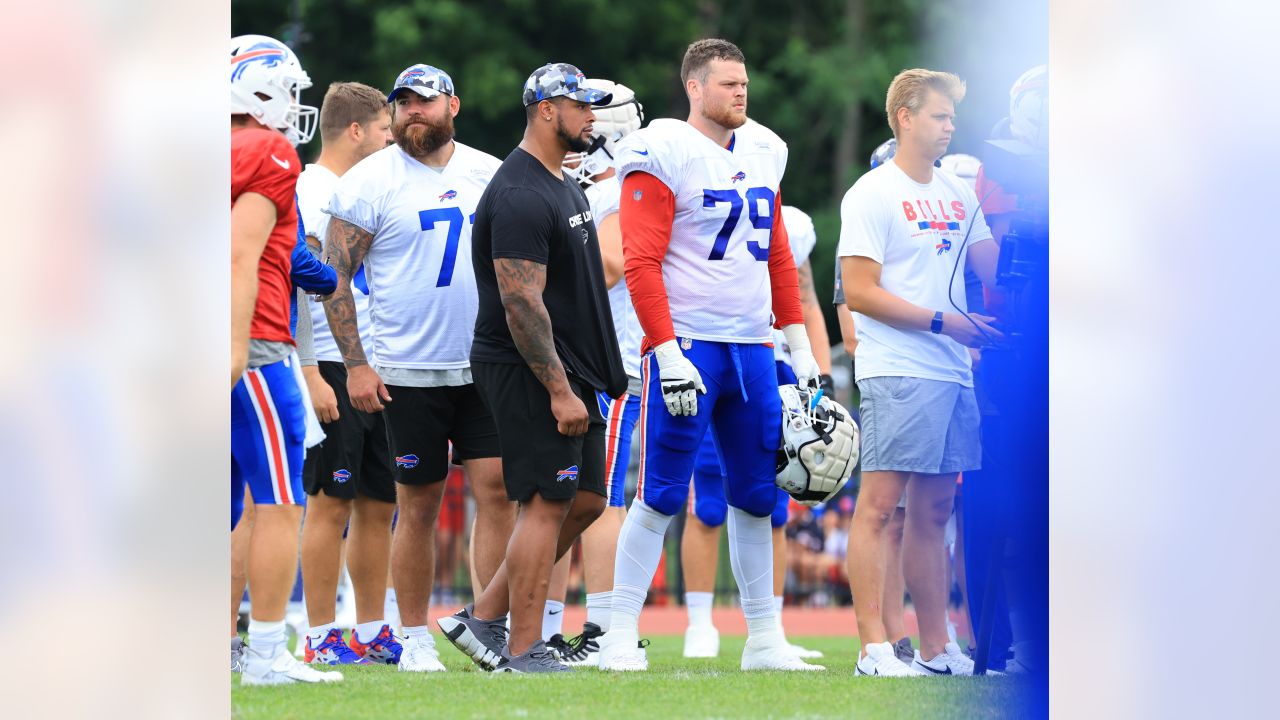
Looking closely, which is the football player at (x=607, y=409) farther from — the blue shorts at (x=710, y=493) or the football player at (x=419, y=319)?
the football player at (x=419, y=319)

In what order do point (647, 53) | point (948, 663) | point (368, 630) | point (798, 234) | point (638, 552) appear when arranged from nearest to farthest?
point (948, 663)
point (638, 552)
point (368, 630)
point (798, 234)
point (647, 53)

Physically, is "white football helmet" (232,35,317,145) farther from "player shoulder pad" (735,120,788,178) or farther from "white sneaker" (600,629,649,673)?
"white sneaker" (600,629,649,673)

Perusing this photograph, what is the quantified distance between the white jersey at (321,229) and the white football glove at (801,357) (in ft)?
5.73

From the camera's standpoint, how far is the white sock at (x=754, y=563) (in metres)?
5.95

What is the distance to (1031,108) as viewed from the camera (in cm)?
380

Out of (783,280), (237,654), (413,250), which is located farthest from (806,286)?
(237,654)

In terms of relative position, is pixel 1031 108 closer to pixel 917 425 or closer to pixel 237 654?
pixel 917 425

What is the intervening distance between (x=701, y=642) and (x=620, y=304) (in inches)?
59.9

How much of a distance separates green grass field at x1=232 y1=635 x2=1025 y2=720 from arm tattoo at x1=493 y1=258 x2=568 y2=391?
99cm

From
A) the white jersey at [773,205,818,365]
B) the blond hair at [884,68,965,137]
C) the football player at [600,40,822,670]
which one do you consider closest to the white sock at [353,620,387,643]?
the football player at [600,40,822,670]

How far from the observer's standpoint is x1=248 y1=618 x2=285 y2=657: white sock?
488 cm
